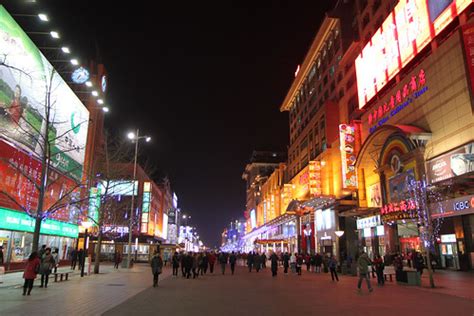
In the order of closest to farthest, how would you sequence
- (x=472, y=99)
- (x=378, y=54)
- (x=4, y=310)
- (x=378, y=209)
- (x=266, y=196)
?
(x=4, y=310)
(x=472, y=99)
(x=378, y=209)
(x=378, y=54)
(x=266, y=196)

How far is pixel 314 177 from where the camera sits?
48.1 meters

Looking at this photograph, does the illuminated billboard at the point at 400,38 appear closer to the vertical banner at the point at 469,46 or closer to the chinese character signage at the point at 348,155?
the vertical banner at the point at 469,46

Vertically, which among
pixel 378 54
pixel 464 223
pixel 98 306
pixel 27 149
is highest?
pixel 378 54

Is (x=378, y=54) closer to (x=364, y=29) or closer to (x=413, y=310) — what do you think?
(x=364, y=29)

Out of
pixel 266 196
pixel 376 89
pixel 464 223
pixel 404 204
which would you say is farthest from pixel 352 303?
pixel 266 196

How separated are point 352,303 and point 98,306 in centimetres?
806

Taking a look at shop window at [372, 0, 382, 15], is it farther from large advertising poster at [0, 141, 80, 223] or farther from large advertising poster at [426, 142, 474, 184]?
large advertising poster at [0, 141, 80, 223]

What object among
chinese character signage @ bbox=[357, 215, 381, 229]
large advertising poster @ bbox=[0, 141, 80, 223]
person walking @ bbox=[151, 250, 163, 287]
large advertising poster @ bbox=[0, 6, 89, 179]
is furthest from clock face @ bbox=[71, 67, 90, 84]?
chinese character signage @ bbox=[357, 215, 381, 229]

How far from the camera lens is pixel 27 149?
2539 cm

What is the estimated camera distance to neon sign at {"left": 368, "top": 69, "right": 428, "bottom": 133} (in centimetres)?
2762

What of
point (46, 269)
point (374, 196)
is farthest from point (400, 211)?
point (46, 269)

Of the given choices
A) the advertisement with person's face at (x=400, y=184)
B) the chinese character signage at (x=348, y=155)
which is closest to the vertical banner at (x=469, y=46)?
the advertisement with person's face at (x=400, y=184)

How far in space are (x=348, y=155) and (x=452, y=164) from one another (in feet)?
53.1

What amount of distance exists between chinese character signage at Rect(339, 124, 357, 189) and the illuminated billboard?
10.7ft
